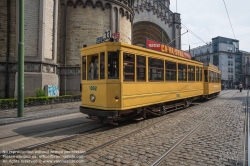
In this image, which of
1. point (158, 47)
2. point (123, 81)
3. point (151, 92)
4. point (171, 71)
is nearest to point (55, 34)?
point (158, 47)

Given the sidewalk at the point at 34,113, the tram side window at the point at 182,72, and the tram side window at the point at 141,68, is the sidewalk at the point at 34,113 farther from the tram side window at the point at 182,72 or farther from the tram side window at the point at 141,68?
the tram side window at the point at 182,72

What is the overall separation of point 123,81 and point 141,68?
46.5 inches

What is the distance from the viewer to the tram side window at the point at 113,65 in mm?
6654

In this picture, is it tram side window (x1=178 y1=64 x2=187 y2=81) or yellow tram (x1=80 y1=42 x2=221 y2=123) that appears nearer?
yellow tram (x1=80 y1=42 x2=221 y2=123)

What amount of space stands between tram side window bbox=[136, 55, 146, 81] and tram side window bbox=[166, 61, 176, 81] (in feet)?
6.61

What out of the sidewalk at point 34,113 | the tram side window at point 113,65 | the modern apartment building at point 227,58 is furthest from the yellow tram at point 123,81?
the modern apartment building at point 227,58

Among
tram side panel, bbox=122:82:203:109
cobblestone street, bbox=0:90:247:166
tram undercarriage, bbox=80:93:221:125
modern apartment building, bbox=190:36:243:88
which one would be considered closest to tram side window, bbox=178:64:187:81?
tram side panel, bbox=122:82:203:109

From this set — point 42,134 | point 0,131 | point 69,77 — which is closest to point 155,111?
point 42,134

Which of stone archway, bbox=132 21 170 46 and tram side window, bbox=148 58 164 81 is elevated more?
stone archway, bbox=132 21 170 46

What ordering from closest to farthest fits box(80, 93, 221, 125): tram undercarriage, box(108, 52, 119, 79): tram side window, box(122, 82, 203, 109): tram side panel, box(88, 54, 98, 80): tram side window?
box(80, 93, 221, 125): tram undercarriage, box(108, 52, 119, 79): tram side window, box(122, 82, 203, 109): tram side panel, box(88, 54, 98, 80): tram side window

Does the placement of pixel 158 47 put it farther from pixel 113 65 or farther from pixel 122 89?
pixel 122 89

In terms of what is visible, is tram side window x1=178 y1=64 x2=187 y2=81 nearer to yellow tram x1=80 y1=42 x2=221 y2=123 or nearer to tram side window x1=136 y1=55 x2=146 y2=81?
yellow tram x1=80 y1=42 x2=221 y2=123

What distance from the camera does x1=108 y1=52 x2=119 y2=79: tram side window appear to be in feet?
21.8

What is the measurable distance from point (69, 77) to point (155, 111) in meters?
12.1
